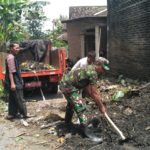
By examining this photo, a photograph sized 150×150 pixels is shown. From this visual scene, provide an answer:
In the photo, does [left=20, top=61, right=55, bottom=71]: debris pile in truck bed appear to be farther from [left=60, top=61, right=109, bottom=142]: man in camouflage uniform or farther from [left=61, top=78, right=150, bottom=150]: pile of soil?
[left=60, top=61, right=109, bottom=142]: man in camouflage uniform

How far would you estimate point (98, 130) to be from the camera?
6.97 metres

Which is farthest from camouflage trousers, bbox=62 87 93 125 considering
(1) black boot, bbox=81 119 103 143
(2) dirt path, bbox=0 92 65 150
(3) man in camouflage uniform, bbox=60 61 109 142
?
(2) dirt path, bbox=0 92 65 150

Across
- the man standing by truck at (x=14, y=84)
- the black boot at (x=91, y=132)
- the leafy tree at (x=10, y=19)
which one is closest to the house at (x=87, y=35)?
the leafy tree at (x=10, y=19)

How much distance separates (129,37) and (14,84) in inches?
250

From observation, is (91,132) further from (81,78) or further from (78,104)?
(81,78)

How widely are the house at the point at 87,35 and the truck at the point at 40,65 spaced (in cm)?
349

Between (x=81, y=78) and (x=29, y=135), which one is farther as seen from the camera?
(x=29, y=135)

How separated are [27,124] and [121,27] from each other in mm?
7501

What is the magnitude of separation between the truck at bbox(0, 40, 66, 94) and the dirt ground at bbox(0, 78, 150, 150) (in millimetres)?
1950

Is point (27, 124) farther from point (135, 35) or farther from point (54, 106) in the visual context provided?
point (135, 35)

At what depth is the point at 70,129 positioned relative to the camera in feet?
24.0

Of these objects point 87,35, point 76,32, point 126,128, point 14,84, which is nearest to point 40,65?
point 14,84

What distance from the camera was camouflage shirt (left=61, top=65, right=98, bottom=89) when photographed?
21.0 ft

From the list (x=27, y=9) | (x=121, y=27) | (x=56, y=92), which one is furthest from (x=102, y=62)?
(x=27, y=9)
